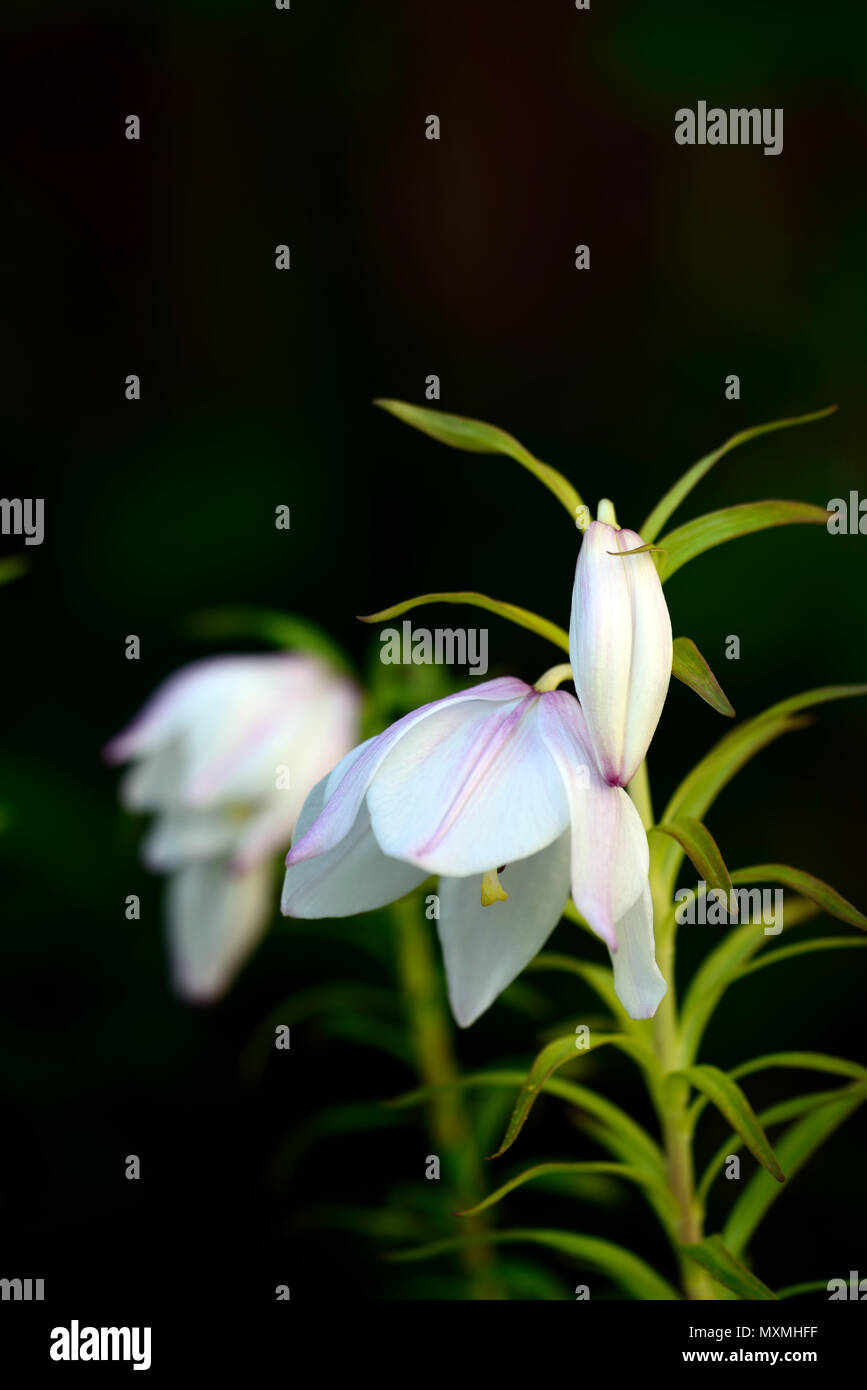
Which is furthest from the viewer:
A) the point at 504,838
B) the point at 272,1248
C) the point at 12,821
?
the point at 12,821

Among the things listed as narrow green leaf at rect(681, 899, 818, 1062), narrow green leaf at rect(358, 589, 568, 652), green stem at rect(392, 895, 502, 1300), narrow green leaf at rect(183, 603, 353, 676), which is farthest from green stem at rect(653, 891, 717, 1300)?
narrow green leaf at rect(183, 603, 353, 676)

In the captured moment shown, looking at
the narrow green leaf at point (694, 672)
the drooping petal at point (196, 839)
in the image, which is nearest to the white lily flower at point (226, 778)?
the drooping petal at point (196, 839)

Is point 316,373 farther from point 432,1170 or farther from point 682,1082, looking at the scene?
point 682,1082

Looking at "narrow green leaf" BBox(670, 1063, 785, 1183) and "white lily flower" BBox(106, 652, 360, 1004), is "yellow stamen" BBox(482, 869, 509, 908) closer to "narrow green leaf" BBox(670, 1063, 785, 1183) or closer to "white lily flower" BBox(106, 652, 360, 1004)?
"narrow green leaf" BBox(670, 1063, 785, 1183)

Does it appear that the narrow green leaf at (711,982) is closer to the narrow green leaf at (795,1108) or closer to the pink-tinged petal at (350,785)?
the narrow green leaf at (795,1108)

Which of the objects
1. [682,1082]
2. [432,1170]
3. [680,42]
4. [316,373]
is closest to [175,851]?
[432,1170]

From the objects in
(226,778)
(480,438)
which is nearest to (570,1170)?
(480,438)

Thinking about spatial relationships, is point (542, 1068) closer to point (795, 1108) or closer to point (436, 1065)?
point (795, 1108)
